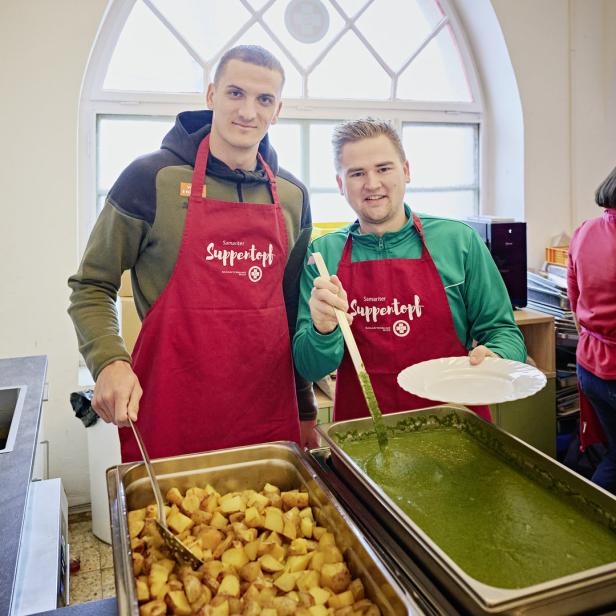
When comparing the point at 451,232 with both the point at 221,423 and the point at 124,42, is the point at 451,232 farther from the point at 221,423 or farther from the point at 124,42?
the point at 124,42

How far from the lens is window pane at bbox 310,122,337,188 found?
3.44 m

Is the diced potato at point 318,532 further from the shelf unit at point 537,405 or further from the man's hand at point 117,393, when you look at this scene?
the shelf unit at point 537,405

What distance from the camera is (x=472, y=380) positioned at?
135 cm

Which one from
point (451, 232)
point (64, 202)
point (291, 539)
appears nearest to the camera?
point (291, 539)

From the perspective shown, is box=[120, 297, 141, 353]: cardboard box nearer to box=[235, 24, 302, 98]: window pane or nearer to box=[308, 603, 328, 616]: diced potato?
box=[235, 24, 302, 98]: window pane

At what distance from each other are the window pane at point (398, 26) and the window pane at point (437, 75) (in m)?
0.08

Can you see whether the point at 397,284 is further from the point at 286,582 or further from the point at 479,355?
the point at 286,582

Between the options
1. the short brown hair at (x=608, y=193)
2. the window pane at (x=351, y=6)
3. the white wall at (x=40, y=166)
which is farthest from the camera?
the window pane at (x=351, y=6)

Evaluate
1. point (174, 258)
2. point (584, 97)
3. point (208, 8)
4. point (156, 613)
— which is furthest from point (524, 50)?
point (156, 613)

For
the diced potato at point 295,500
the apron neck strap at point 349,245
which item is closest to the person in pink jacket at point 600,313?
the apron neck strap at point 349,245

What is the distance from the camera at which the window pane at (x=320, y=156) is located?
11.3ft

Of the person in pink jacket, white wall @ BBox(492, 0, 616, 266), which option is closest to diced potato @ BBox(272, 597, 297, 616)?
the person in pink jacket

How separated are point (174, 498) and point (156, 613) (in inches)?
11.8

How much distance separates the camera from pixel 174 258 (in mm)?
1566
